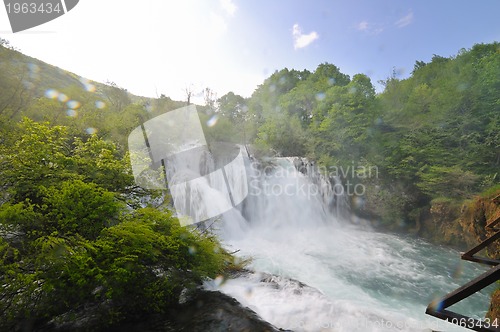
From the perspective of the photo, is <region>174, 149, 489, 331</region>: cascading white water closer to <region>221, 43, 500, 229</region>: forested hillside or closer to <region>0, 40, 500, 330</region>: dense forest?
<region>0, 40, 500, 330</region>: dense forest

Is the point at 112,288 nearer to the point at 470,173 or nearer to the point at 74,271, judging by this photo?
the point at 74,271

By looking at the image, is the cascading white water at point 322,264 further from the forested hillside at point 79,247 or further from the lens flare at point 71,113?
the lens flare at point 71,113

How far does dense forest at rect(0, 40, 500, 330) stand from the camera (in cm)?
428

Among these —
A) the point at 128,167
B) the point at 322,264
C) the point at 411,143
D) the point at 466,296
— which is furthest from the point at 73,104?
the point at 411,143

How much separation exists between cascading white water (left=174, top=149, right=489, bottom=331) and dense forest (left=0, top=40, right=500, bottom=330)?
186 cm

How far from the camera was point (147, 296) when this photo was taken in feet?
16.5

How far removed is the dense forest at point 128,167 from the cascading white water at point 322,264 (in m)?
1.86

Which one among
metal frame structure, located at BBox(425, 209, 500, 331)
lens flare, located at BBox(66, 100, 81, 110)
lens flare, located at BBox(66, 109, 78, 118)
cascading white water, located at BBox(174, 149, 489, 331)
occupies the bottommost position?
cascading white water, located at BBox(174, 149, 489, 331)

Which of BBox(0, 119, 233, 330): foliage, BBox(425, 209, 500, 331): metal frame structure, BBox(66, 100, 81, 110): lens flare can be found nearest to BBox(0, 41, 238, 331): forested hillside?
BBox(0, 119, 233, 330): foliage

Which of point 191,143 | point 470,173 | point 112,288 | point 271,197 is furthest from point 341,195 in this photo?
point 112,288

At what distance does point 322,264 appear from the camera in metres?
11.4

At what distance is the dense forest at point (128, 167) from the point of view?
4281 millimetres

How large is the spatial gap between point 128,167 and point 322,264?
9.27 meters

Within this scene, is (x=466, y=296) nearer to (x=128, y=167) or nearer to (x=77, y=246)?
(x=77, y=246)
